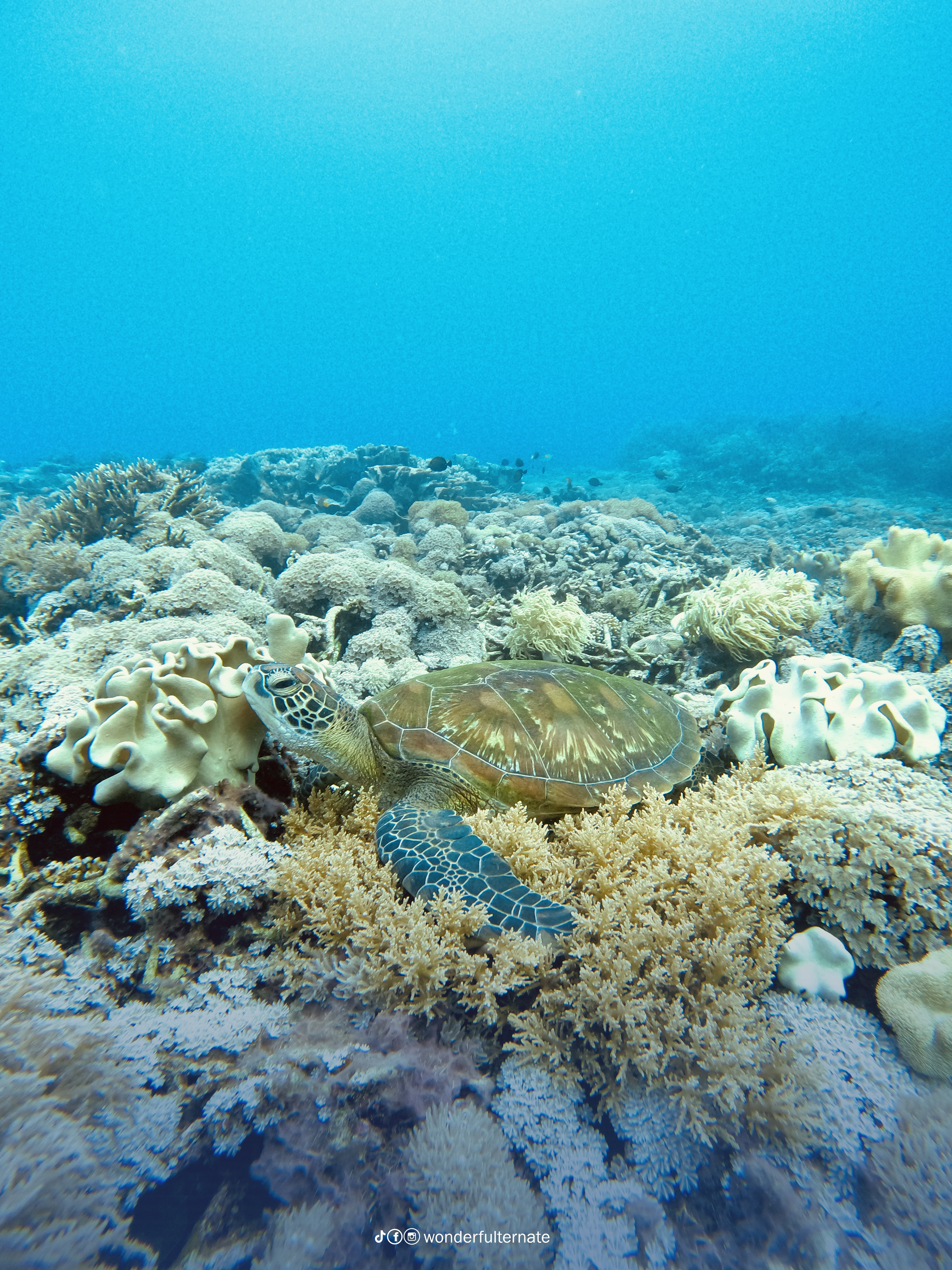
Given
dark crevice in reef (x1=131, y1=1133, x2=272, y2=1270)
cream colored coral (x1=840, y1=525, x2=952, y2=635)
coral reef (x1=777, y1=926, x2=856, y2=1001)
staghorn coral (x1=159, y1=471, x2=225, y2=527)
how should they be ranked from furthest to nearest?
staghorn coral (x1=159, y1=471, x2=225, y2=527) → cream colored coral (x1=840, y1=525, x2=952, y2=635) → coral reef (x1=777, y1=926, x2=856, y2=1001) → dark crevice in reef (x1=131, y1=1133, x2=272, y2=1270)

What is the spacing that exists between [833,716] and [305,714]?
270cm

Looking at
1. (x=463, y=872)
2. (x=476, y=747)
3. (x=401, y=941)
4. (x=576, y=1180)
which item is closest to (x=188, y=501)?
(x=476, y=747)

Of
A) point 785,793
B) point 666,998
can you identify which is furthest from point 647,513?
point 666,998

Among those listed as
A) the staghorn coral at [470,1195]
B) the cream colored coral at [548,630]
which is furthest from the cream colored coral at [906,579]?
the staghorn coral at [470,1195]

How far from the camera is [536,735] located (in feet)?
8.23

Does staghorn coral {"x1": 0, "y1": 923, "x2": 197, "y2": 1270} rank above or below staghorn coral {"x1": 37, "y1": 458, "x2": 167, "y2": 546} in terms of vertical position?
below

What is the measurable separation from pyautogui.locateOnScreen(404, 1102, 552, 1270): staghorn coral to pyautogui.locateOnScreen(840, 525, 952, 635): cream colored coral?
399 cm

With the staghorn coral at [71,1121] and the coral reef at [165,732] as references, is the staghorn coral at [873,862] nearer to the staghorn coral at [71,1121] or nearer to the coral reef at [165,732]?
the staghorn coral at [71,1121]

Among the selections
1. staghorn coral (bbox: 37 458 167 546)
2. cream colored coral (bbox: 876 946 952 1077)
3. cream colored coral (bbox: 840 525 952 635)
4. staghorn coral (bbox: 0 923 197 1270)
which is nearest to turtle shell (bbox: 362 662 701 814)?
cream colored coral (bbox: 876 946 952 1077)

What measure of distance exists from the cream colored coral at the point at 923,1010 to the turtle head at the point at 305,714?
2.16 m

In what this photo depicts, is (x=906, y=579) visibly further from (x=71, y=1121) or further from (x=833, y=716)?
(x=71, y=1121)

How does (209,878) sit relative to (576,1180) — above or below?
above

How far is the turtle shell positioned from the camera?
239 centimetres

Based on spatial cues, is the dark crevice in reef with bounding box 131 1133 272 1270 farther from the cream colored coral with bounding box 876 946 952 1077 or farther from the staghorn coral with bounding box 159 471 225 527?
the staghorn coral with bounding box 159 471 225 527
